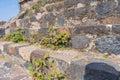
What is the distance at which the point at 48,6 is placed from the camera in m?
4.79

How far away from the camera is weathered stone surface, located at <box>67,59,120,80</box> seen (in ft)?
6.52

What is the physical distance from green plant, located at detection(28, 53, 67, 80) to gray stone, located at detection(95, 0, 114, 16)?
951 millimetres

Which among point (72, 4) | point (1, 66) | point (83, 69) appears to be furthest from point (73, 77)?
point (1, 66)

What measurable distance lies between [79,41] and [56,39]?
19.8 inches

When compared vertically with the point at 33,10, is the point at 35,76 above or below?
below

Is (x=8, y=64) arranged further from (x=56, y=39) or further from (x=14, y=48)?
(x=56, y=39)

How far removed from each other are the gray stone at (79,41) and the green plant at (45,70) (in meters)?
0.43

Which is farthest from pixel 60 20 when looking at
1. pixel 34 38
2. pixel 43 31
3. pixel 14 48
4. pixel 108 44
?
pixel 108 44

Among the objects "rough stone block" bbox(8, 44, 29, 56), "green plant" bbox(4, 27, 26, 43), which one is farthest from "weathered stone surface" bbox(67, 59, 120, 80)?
"green plant" bbox(4, 27, 26, 43)

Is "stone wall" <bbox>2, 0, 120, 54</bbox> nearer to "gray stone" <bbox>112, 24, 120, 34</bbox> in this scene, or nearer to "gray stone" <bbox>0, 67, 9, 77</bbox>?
"gray stone" <bbox>112, 24, 120, 34</bbox>

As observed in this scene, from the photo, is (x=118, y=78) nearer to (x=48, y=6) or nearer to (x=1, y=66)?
(x=1, y=66)

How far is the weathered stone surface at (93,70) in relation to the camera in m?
1.99

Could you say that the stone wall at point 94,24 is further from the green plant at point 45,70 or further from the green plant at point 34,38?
the green plant at point 45,70

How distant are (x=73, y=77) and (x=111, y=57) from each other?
0.51 m
